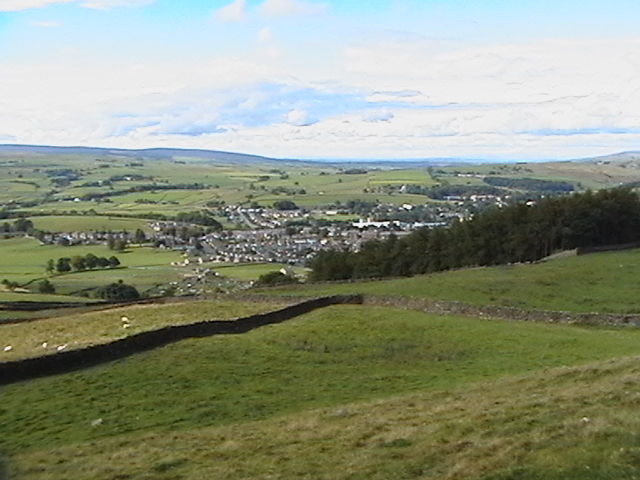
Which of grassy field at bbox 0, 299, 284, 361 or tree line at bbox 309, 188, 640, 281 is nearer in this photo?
grassy field at bbox 0, 299, 284, 361

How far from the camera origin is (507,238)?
82.1 m

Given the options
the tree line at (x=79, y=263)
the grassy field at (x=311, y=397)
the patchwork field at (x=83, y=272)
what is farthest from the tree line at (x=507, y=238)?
the tree line at (x=79, y=263)

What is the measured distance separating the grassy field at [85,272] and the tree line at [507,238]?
32805mm

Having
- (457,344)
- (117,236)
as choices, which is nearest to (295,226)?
(117,236)

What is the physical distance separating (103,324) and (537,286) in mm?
29505

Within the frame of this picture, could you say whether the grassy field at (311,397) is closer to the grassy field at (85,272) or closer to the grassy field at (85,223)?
the grassy field at (85,272)

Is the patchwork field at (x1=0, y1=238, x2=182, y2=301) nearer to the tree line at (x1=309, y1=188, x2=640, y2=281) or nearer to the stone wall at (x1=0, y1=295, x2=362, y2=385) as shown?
the tree line at (x1=309, y1=188, x2=640, y2=281)

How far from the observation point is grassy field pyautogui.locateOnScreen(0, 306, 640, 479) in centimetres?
1902

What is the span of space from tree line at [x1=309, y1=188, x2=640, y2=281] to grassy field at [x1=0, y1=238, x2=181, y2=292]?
32805 mm

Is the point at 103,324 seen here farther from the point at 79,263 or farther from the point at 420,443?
the point at 79,263

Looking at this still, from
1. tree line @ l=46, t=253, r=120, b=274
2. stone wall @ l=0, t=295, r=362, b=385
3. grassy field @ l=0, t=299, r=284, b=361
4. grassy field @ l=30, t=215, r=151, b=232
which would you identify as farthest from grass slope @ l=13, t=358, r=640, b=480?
grassy field @ l=30, t=215, r=151, b=232

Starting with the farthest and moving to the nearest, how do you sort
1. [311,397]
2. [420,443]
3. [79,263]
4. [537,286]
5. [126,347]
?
1. [79,263]
2. [537,286]
3. [126,347]
4. [311,397]
5. [420,443]

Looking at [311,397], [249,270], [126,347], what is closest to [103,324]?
[126,347]

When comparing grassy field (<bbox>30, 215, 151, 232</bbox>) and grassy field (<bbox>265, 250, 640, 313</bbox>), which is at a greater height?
grassy field (<bbox>265, 250, 640, 313</bbox>)
